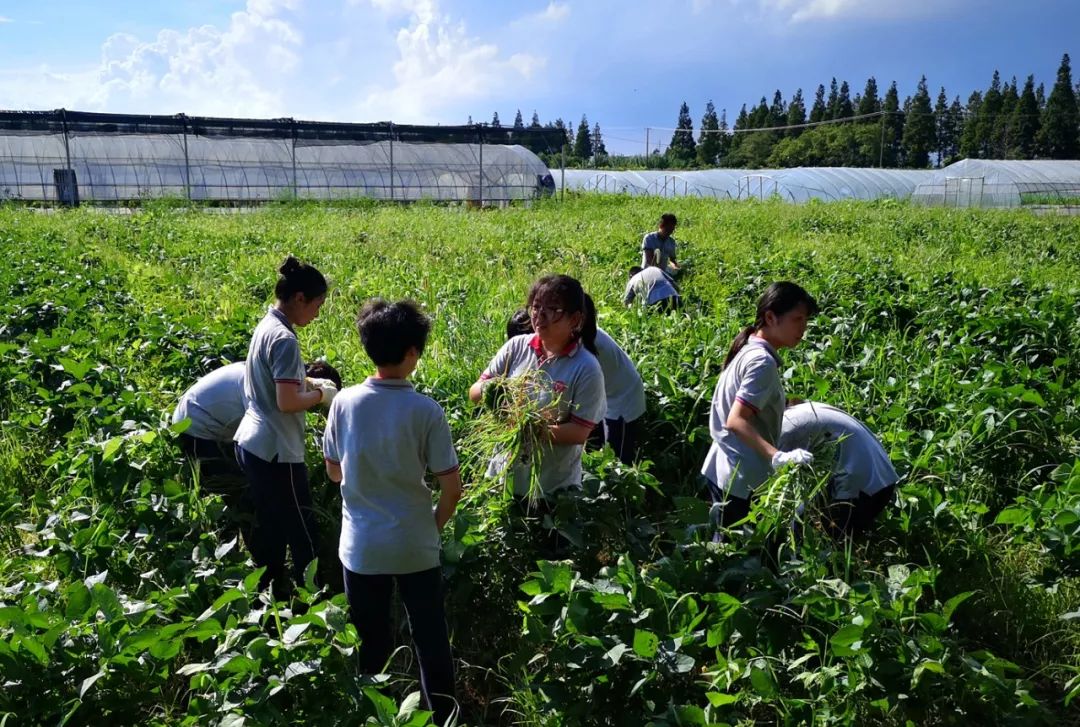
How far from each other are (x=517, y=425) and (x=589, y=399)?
27 cm

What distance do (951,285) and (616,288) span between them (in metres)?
3.10

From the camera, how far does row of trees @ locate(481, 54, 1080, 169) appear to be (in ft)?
189

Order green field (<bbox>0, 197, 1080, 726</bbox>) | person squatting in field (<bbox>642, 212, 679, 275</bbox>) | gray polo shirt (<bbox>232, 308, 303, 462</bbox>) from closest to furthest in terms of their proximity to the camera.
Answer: green field (<bbox>0, 197, 1080, 726</bbox>) → gray polo shirt (<bbox>232, 308, 303, 462</bbox>) → person squatting in field (<bbox>642, 212, 679, 275</bbox>)

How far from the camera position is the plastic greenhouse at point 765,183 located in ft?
96.5

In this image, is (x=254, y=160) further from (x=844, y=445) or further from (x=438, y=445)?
(x=438, y=445)

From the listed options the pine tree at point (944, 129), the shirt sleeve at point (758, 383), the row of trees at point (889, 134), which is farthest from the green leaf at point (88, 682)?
the pine tree at point (944, 129)

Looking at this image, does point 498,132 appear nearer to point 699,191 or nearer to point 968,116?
point 699,191

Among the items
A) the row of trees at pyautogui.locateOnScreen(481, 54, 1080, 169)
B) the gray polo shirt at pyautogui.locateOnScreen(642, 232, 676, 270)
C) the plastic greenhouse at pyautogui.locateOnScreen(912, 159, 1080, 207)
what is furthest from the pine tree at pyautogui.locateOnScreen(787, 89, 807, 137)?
the gray polo shirt at pyautogui.locateOnScreen(642, 232, 676, 270)

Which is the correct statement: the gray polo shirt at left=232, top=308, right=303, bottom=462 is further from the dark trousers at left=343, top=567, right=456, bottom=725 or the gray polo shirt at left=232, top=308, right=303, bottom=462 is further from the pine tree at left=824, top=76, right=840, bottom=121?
the pine tree at left=824, top=76, right=840, bottom=121

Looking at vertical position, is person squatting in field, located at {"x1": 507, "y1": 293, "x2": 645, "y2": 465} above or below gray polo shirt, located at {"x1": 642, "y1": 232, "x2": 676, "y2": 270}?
below

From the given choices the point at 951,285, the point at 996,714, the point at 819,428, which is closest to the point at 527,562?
the point at 819,428

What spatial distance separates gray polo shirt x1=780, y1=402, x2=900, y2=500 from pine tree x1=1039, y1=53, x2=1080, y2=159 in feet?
218

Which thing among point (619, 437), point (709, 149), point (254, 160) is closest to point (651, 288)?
point (619, 437)

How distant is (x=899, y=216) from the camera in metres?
17.5
